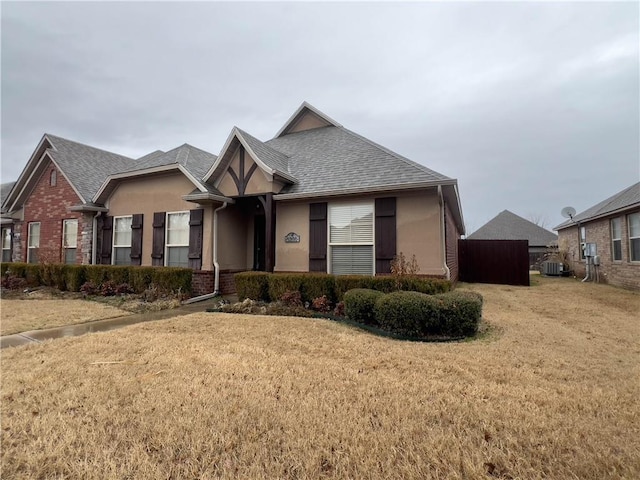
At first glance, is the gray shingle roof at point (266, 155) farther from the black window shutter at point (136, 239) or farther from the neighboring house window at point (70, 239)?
the neighboring house window at point (70, 239)

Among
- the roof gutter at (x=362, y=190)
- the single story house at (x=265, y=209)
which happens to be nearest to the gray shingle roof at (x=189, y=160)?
the single story house at (x=265, y=209)

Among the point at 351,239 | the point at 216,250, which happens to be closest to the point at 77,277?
the point at 216,250

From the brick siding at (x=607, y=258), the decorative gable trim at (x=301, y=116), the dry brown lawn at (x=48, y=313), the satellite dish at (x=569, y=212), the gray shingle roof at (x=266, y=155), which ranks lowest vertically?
the dry brown lawn at (x=48, y=313)

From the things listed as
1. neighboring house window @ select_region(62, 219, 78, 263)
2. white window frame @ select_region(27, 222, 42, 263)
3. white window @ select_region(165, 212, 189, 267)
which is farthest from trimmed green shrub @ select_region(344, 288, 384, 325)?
white window frame @ select_region(27, 222, 42, 263)

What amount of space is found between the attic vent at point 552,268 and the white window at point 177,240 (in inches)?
918

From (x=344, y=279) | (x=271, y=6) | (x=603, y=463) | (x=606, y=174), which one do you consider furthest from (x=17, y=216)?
(x=606, y=174)

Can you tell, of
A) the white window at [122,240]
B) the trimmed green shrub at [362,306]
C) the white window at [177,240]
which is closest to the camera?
the trimmed green shrub at [362,306]

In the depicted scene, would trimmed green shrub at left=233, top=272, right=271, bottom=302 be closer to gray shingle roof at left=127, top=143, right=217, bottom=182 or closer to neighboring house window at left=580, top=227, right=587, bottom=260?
gray shingle roof at left=127, top=143, right=217, bottom=182

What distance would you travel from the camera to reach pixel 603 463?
7.50 feet

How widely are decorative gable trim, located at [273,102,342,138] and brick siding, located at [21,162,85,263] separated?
973 cm

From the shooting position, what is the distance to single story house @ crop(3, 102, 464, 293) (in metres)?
9.72

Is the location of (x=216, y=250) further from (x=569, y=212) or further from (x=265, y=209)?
(x=569, y=212)

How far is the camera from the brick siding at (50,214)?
14.8 metres

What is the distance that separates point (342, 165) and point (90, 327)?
8.49 metres
